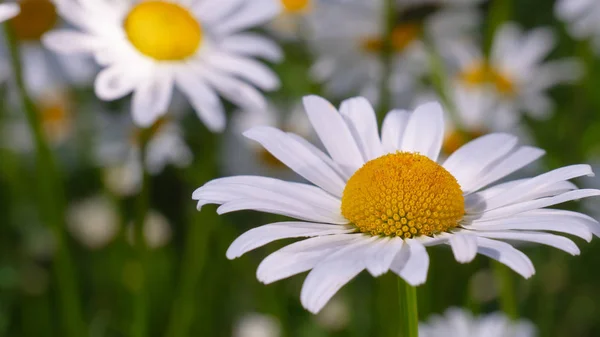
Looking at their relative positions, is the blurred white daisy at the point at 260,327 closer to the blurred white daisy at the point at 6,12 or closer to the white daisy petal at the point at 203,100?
the white daisy petal at the point at 203,100

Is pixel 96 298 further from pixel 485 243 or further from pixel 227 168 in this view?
pixel 485 243

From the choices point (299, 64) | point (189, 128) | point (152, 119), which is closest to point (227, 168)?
point (189, 128)

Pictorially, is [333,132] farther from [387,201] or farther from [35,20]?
[35,20]

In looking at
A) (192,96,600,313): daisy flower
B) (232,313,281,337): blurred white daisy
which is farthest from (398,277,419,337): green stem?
(232,313,281,337): blurred white daisy

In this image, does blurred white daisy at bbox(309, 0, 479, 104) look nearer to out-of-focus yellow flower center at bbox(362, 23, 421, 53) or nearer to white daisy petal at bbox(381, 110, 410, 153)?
out-of-focus yellow flower center at bbox(362, 23, 421, 53)

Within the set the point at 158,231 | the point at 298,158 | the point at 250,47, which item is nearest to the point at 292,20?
the point at 158,231

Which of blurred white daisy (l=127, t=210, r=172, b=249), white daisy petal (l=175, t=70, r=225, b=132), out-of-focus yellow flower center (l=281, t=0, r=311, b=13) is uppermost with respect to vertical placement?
out-of-focus yellow flower center (l=281, t=0, r=311, b=13)

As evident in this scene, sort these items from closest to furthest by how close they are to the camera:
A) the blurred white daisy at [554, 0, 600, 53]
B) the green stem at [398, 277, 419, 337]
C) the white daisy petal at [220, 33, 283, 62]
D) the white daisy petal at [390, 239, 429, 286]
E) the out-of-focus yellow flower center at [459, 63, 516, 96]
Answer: the white daisy petal at [390, 239, 429, 286] < the green stem at [398, 277, 419, 337] < the white daisy petal at [220, 33, 283, 62] < the blurred white daisy at [554, 0, 600, 53] < the out-of-focus yellow flower center at [459, 63, 516, 96]
